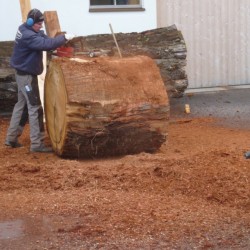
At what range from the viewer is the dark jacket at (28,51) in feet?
28.0

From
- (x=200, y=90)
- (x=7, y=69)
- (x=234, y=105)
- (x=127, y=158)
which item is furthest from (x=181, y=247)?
(x=200, y=90)

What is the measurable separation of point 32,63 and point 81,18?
190 inches

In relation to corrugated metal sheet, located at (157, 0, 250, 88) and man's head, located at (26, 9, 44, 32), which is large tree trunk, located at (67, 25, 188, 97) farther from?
man's head, located at (26, 9, 44, 32)

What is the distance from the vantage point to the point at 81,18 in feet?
43.8

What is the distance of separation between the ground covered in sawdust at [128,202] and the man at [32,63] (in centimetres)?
56

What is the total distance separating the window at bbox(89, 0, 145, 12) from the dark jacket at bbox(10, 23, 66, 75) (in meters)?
4.88

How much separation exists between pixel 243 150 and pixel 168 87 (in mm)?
4073

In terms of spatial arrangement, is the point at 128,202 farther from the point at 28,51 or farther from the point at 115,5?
the point at 115,5

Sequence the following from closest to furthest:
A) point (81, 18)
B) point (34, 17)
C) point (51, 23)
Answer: point (34, 17), point (51, 23), point (81, 18)

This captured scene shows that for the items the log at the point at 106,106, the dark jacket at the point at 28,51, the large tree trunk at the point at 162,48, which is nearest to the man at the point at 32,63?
the dark jacket at the point at 28,51

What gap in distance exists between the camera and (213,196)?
6.53 meters

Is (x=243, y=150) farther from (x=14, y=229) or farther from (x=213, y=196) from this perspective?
(x=14, y=229)

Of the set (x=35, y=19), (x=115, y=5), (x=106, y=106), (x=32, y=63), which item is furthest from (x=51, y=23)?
(x=115, y=5)

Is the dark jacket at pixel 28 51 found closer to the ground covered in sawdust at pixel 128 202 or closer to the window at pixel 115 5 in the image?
the ground covered in sawdust at pixel 128 202
